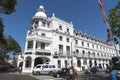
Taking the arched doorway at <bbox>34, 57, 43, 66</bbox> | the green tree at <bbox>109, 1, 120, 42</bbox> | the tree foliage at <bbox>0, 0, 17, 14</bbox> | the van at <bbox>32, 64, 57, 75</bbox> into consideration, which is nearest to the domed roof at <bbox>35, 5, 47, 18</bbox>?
the arched doorway at <bbox>34, 57, 43, 66</bbox>

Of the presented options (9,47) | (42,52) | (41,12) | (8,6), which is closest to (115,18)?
(8,6)

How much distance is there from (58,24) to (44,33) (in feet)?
19.1

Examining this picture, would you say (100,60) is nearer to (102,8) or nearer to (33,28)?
(33,28)

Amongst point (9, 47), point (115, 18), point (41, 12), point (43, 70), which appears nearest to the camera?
point (115, 18)

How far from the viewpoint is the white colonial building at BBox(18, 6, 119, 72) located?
33.3 m

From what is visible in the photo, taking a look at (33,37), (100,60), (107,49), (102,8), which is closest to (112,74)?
(102,8)

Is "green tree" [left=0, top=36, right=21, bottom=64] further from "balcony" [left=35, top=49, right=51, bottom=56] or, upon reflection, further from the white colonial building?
"balcony" [left=35, top=49, right=51, bottom=56]

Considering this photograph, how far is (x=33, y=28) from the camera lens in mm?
37219

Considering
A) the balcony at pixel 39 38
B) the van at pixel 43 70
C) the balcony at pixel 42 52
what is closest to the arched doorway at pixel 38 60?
the balcony at pixel 42 52

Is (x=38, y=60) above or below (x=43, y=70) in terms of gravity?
above

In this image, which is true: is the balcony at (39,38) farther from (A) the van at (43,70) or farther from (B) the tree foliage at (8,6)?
(B) the tree foliage at (8,6)

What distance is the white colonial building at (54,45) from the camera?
33.3 m

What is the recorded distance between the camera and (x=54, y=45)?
121ft

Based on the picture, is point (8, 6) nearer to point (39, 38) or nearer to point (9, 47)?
point (39, 38)
